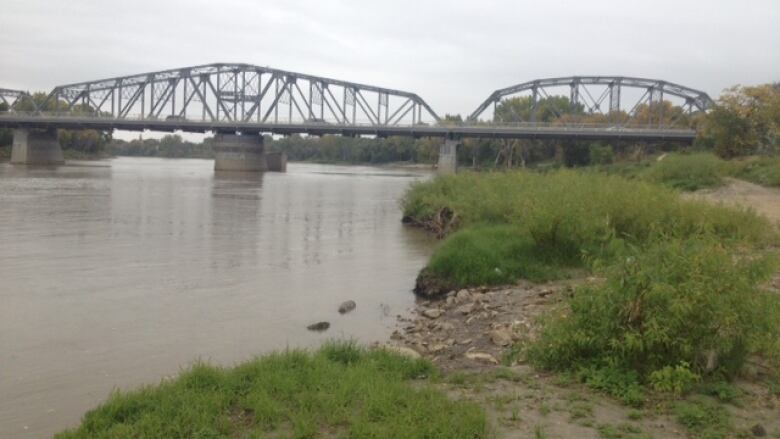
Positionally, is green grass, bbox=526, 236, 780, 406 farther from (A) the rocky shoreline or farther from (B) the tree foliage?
(B) the tree foliage

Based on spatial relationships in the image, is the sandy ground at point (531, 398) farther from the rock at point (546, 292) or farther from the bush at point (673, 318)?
the rock at point (546, 292)

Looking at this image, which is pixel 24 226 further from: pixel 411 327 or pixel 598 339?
pixel 598 339

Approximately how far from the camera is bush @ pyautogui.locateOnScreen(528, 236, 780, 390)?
7008 millimetres

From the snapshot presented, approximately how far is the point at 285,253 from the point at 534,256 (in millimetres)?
8662

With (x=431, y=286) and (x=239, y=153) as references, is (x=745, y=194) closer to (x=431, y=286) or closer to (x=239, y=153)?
(x=431, y=286)

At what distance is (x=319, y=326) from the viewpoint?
41.1 ft

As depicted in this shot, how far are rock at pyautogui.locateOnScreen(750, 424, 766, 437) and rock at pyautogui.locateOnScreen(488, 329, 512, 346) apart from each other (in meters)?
4.33

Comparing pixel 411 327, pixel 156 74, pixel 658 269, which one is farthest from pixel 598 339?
pixel 156 74

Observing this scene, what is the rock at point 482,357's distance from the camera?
9.26m

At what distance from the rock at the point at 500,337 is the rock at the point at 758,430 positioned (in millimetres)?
4327

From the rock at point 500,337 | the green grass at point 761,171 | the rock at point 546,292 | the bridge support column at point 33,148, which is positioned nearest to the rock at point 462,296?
the rock at point 546,292

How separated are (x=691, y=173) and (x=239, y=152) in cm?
8198

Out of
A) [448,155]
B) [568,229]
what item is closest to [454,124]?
[448,155]

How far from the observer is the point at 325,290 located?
53.3 feet
